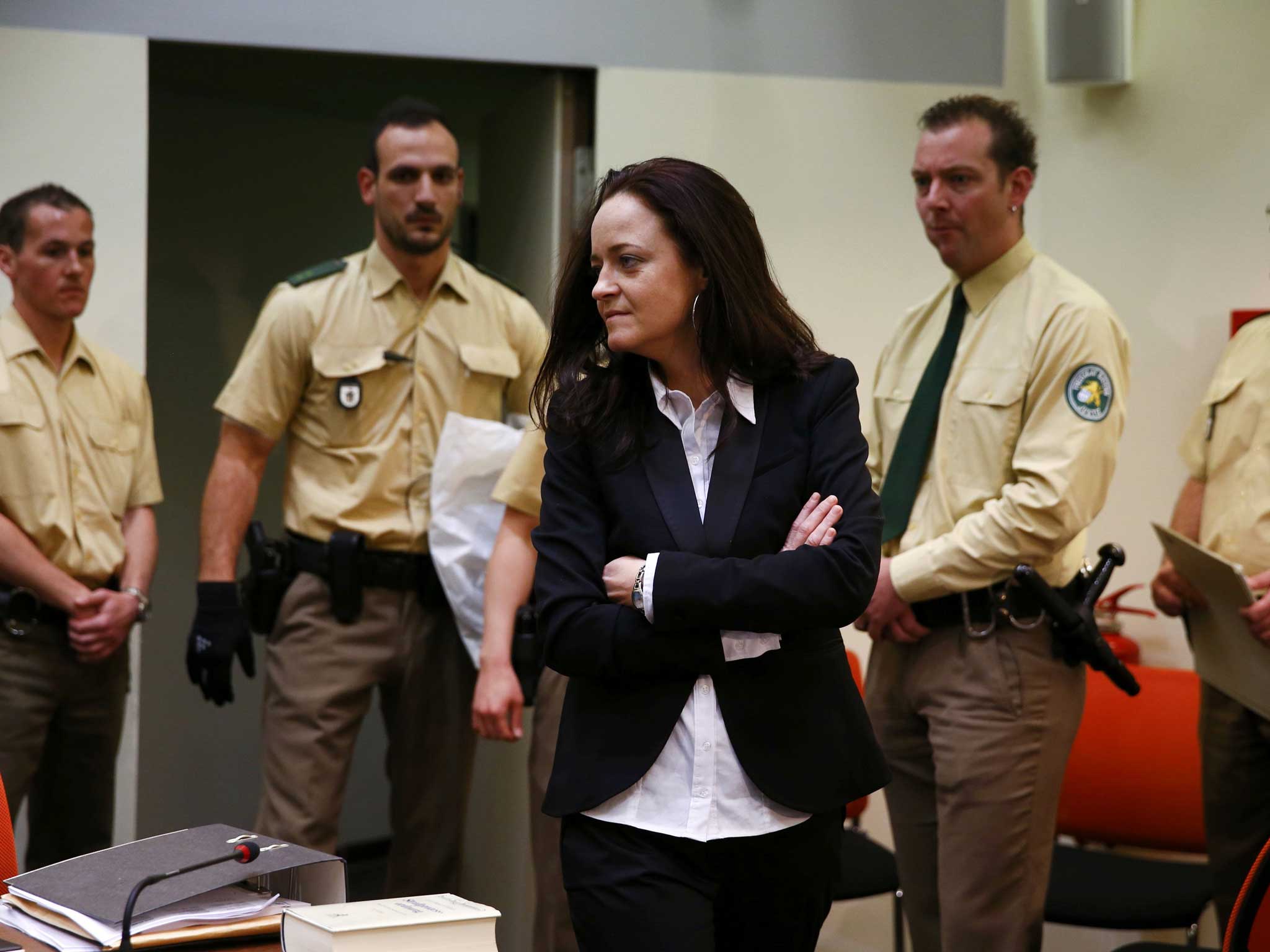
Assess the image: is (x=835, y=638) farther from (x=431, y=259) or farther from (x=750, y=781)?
(x=431, y=259)

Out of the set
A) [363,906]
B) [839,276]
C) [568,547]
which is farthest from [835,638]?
[839,276]

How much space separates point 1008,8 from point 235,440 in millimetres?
2569

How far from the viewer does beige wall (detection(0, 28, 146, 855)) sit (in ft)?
11.5

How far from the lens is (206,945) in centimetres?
147

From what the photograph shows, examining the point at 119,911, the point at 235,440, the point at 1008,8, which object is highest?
the point at 1008,8

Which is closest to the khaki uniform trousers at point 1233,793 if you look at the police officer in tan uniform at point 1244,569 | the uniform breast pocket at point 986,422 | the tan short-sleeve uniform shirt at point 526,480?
the police officer in tan uniform at point 1244,569

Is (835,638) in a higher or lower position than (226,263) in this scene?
lower

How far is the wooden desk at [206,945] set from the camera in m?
1.46

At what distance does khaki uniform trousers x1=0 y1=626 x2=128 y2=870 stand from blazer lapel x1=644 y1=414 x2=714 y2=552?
1945 mm

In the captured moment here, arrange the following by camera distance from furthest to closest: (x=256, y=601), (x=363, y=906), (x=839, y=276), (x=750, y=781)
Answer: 1. (x=839, y=276)
2. (x=256, y=601)
3. (x=750, y=781)
4. (x=363, y=906)

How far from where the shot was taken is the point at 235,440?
11.0 feet

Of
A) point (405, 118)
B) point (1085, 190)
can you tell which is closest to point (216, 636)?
point (405, 118)

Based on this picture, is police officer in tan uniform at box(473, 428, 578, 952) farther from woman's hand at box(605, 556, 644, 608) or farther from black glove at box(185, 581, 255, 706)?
woman's hand at box(605, 556, 644, 608)

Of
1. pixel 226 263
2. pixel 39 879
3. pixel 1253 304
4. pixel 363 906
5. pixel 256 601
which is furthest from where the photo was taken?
pixel 226 263
